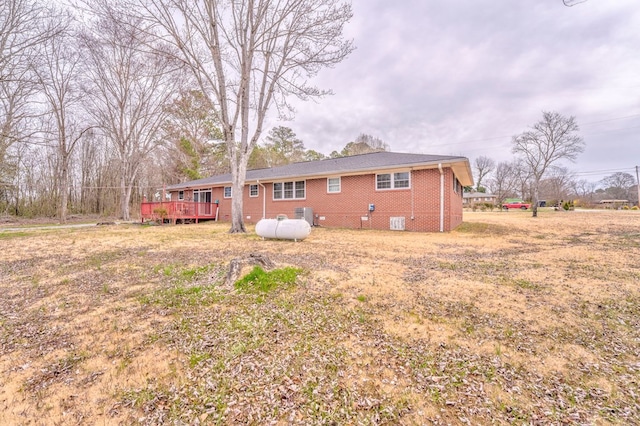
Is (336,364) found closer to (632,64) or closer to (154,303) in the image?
(154,303)

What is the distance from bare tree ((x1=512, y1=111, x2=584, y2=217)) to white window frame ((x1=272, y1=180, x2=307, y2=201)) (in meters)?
18.7

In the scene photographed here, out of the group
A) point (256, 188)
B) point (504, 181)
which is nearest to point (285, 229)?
point (256, 188)

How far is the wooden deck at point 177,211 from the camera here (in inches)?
→ 635

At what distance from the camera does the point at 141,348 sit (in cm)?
253

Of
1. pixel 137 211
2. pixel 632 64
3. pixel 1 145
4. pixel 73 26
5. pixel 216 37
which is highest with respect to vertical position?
pixel 73 26

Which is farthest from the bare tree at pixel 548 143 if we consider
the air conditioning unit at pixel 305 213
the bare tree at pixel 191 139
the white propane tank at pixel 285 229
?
the bare tree at pixel 191 139

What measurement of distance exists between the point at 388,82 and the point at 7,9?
16261 mm

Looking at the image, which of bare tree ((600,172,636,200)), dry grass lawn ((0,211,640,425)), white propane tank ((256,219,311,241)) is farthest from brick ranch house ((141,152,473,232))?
bare tree ((600,172,636,200))

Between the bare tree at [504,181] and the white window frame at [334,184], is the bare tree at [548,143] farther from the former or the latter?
the bare tree at [504,181]

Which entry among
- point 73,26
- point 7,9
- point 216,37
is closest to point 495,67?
point 216,37

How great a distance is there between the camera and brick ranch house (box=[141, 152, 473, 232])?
36.6 feet

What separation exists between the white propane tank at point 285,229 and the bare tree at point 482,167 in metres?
56.0

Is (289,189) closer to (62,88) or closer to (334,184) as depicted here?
(334,184)

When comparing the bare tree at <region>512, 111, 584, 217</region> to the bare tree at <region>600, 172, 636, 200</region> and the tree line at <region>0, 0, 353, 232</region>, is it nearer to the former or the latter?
the tree line at <region>0, 0, 353, 232</region>
